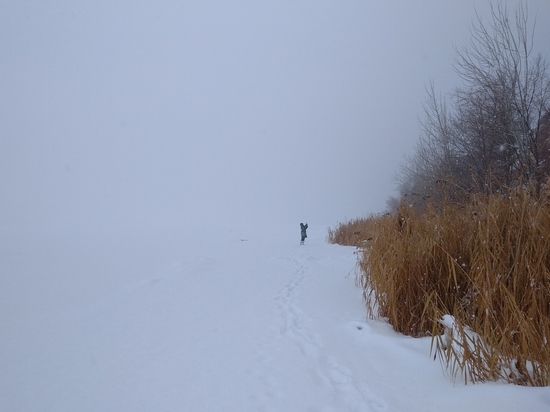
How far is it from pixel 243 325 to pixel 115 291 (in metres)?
2.96

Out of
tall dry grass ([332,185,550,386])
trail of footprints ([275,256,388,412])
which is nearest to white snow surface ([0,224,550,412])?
trail of footprints ([275,256,388,412])

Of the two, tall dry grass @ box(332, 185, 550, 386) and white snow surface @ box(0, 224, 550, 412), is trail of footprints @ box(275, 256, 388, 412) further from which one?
tall dry grass @ box(332, 185, 550, 386)

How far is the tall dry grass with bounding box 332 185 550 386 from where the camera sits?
1404mm

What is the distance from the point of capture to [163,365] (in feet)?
6.74

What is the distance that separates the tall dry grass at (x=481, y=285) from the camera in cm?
140

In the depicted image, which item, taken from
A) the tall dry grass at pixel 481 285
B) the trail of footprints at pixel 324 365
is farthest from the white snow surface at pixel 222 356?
the tall dry grass at pixel 481 285

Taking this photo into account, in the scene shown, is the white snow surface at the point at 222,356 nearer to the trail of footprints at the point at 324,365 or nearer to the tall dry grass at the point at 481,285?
the trail of footprints at the point at 324,365

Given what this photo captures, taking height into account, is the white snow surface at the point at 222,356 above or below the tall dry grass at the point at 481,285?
below

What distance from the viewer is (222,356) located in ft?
7.07

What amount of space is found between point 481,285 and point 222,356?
180 cm

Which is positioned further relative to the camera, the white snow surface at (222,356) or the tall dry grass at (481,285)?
the white snow surface at (222,356)

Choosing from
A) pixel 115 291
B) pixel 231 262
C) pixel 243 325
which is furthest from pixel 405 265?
pixel 231 262

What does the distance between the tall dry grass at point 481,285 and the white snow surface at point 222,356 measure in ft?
0.50

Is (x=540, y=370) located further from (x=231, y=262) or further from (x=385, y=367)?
(x=231, y=262)
